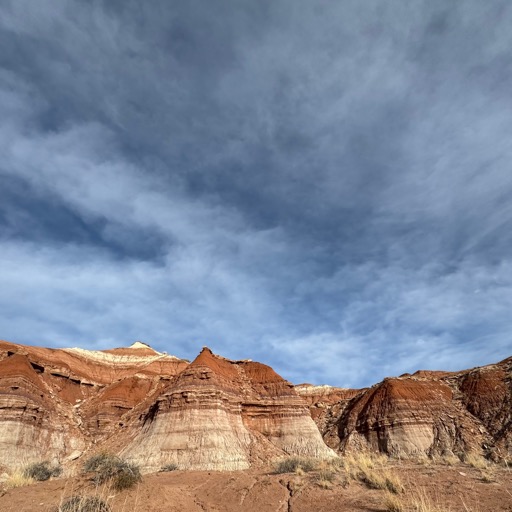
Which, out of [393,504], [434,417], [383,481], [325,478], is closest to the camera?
[393,504]

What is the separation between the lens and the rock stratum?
34156 mm

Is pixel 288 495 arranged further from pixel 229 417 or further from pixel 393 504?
pixel 229 417

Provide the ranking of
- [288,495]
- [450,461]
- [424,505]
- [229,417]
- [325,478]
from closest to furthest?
1. [424,505]
2. [288,495]
3. [325,478]
4. [450,461]
5. [229,417]

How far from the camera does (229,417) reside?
3719 cm

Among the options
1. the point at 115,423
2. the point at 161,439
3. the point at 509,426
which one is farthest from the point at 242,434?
the point at 509,426

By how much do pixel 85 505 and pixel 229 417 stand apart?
3061 cm

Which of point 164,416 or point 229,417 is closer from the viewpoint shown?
point 164,416

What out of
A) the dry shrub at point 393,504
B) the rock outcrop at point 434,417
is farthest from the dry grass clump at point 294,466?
the rock outcrop at point 434,417

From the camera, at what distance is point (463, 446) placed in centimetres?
3622

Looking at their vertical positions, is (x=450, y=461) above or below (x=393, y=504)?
above

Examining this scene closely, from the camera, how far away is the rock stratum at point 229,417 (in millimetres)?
34156

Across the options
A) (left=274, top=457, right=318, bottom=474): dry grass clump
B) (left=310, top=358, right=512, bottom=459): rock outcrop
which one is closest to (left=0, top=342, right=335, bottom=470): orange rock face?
(left=310, top=358, right=512, bottom=459): rock outcrop

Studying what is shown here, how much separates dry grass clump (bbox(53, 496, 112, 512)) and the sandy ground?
349 millimetres

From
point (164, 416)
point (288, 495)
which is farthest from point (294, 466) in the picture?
point (164, 416)
